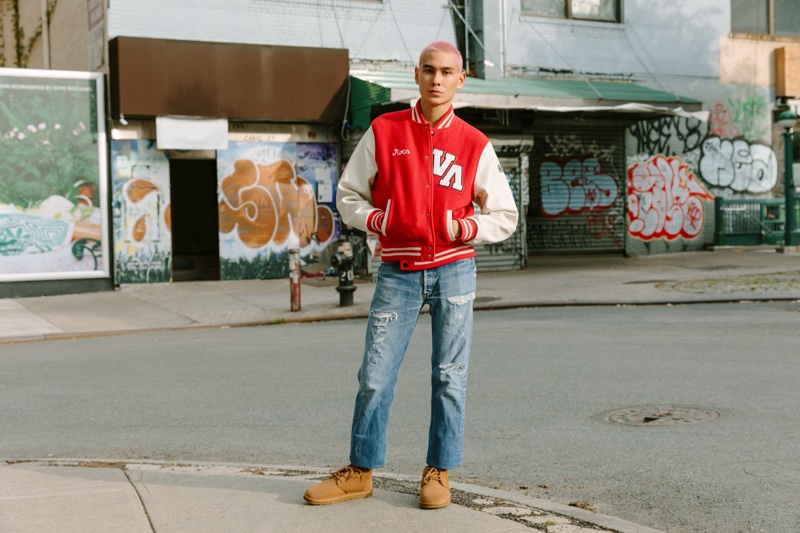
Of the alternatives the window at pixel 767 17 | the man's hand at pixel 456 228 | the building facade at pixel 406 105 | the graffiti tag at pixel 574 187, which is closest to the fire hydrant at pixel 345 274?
the building facade at pixel 406 105

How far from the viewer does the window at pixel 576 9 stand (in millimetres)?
21531

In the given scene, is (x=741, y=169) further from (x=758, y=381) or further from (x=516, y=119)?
(x=758, y=381)

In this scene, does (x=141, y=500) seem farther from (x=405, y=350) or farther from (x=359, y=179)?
(x=359, y=179)

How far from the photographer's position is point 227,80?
18.3 m

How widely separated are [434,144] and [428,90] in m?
0.23

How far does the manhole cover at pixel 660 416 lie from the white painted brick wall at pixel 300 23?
13.4 meters

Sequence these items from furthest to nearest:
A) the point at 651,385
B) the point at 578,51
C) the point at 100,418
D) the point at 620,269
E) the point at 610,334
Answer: the point at 578,51 → the point at 620,269 → the point at 610,334 → the point at 651,385 → the point at 100,418

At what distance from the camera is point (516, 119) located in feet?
65.2

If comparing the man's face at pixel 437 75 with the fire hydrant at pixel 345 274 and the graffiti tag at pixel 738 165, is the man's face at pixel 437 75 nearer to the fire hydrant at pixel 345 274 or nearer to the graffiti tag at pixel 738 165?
the fire hydrant at pixel 345 274

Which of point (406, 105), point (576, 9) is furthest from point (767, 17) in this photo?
point (406, 105)

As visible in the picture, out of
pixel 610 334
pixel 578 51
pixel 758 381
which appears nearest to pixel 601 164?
pixel 578 51

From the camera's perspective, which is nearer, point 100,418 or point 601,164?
point 100,418

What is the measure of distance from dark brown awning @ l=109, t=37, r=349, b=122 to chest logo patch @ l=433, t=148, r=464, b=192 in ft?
46.2

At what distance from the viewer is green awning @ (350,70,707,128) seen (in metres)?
17.7
